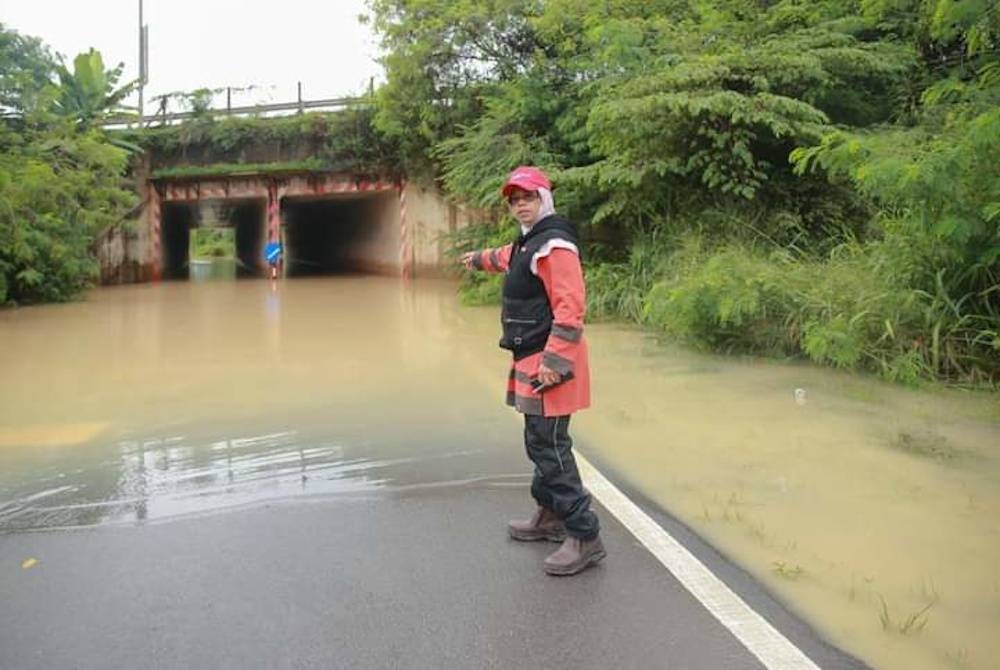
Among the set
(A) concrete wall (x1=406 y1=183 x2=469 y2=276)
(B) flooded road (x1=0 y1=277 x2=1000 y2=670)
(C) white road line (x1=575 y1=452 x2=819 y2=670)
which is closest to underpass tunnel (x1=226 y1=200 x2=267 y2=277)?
(A) concrete wall (x1=406 y1=183 x2=469 y2=276)

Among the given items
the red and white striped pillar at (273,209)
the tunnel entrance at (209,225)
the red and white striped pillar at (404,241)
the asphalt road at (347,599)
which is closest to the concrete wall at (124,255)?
the tunnel entrance at (209,225)

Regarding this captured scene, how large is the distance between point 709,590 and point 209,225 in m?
47.5

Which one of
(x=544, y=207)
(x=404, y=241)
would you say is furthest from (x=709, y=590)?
(x=404, y=241)

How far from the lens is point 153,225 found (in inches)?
1077

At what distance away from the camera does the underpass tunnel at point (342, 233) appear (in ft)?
94.8

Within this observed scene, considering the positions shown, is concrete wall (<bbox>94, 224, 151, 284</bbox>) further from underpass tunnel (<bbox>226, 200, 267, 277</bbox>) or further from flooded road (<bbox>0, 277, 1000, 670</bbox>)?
flooded road (<bbox>0, 277, 1000, 670</bbox>)

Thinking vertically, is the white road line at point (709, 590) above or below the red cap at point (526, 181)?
below

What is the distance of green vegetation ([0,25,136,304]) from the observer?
55.3ft

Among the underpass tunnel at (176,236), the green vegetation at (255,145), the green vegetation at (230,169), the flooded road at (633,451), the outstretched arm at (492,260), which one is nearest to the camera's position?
the flooded road at (633,451)

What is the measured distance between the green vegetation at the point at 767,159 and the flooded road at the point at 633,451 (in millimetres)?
674

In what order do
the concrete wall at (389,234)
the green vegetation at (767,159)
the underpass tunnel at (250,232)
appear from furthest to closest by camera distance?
the underpass tunnel at (250,232)
the concrete wall at (389,234)
the green vegetation at (767,159)

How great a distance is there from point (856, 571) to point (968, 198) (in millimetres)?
4511

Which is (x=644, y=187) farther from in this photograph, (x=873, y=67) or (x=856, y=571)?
(x=856, y=571)

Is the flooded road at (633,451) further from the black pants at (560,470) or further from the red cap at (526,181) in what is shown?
the red cap at (526,181)
